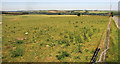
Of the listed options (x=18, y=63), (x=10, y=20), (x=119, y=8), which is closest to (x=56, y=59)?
(x=18, y=63)

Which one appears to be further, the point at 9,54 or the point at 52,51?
the point at 52,51

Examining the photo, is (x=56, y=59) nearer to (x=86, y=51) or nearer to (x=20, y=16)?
(x=86, y=51)

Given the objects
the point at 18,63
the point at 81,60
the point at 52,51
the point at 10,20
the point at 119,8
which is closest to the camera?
the point at 18,63

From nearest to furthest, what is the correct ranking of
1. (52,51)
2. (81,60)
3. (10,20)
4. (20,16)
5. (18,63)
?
(18,63)
(81,60)
(52,51)
(10,20)
(20,16)

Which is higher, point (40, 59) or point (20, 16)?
point (20, 16)

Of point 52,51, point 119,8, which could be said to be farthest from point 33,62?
point 119,8

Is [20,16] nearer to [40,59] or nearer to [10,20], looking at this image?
[10,20]

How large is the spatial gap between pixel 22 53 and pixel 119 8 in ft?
79.2

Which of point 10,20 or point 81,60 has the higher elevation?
point 10,20

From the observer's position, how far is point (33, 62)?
24.9ft

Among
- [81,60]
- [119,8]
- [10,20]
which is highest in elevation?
[119,8]

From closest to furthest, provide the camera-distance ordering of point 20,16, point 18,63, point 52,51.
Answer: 1. point 18,63
2. point 52,51
3. point 20,16

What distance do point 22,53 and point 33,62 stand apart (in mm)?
1914

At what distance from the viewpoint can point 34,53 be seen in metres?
9.08
